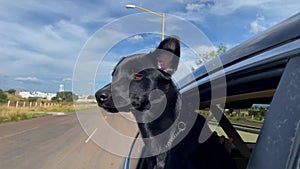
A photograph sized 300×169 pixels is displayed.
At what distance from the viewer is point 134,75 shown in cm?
212

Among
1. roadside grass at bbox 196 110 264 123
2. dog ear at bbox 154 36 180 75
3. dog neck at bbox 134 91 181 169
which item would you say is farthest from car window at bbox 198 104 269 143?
dog ear at bbox 154 36 180 75

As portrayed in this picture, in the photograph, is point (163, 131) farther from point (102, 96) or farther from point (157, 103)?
point (102, 96)

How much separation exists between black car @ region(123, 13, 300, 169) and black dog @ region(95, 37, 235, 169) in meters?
0.33

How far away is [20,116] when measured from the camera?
25.8 metres

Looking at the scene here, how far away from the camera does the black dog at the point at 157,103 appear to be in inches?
69.8

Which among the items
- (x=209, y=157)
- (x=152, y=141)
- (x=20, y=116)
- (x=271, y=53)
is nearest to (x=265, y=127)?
(x=271, y=53)

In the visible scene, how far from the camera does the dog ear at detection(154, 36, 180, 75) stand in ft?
6.31

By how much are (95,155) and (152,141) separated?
270 inches

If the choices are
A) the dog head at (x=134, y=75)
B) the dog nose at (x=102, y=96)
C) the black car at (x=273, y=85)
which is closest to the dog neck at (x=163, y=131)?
the dog head at (x=134, y=75)

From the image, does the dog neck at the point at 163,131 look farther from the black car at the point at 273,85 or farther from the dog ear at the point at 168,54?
the black car at the point at 273,85

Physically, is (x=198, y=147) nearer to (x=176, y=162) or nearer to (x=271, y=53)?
(x=176, y=162)

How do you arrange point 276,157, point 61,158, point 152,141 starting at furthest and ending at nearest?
point 61,158 → point 152,141 → point 276,157

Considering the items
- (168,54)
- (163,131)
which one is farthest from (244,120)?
(168,54)

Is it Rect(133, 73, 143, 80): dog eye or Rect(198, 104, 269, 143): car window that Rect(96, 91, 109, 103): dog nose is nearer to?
Rect(133, 73, 143, 80): dog eye
